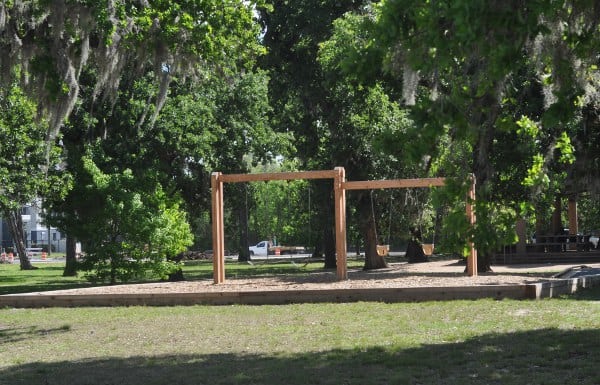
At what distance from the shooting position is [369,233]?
84.6ft

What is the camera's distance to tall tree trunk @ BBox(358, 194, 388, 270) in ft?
82.1

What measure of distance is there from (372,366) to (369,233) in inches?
715

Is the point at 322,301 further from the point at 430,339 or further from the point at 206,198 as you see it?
the point at 206,198

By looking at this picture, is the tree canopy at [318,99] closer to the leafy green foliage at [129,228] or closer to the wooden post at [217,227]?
the leafy green foliage at [129,228]

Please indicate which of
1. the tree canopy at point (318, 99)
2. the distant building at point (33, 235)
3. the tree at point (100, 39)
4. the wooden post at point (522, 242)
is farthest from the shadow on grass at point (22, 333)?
the distant building at point (33, 235)

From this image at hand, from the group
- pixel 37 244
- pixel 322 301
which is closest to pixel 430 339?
pixel 322 301

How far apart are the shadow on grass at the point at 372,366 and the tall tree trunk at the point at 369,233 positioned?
15783mm

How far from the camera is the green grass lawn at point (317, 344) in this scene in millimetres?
7324

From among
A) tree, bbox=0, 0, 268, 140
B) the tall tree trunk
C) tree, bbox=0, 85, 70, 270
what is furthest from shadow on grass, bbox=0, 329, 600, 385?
the tall tree trunk

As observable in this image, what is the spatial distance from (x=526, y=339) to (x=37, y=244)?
91.6 metres

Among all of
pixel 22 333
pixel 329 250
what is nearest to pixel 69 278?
pixel 329 250

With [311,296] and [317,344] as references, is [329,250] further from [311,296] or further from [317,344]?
[317,344]

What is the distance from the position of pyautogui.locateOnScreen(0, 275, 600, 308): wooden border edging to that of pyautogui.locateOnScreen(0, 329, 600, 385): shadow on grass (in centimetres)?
425

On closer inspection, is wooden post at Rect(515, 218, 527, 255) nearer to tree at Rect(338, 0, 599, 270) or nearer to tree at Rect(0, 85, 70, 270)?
tree at Rect(0, 85, 70, 270)
